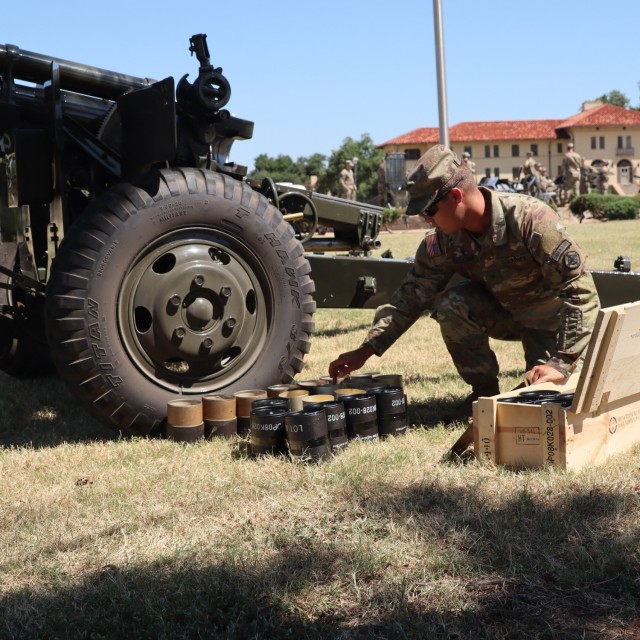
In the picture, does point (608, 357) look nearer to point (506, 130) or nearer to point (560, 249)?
point (560, 249)

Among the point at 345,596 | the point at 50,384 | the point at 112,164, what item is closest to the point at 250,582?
the point at 345,596

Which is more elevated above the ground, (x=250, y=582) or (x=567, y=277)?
(x=567, y=277)

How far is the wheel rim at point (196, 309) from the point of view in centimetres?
439

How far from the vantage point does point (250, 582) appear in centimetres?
268

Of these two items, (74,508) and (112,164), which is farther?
(112,164)

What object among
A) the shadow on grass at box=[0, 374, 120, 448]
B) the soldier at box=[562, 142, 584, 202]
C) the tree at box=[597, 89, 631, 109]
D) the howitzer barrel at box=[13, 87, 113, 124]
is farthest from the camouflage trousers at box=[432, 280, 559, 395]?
the tree at box=[597, 89, 631, 109]

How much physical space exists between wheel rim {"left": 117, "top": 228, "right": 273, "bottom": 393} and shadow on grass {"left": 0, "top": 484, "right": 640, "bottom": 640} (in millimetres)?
1663

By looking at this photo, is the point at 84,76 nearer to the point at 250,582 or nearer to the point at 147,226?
the point at 147,226

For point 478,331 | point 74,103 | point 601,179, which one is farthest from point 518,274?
point 601,179

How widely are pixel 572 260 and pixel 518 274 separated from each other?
1.21 ft

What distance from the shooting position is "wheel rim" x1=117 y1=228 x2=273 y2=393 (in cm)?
439

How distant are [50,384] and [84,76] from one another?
2.09 metres

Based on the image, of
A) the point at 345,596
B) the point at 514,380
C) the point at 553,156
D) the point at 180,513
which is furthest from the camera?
the point at 553,156

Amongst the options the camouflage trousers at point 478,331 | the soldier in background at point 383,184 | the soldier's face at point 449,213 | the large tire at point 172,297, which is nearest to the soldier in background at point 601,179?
the soldier in background at point 383,184
